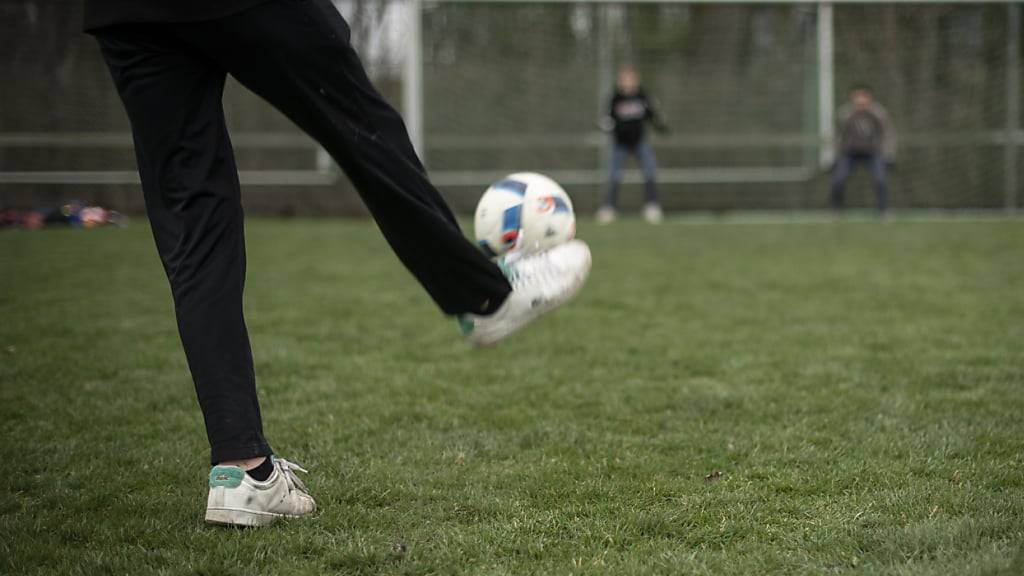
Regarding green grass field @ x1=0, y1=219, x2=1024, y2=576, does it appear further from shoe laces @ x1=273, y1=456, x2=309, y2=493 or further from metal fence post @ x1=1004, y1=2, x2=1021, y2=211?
metal fence post @ x1=1004, y1=2, x2=1021, y2=211

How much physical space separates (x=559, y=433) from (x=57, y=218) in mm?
11598

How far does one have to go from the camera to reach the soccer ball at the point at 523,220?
2.88m

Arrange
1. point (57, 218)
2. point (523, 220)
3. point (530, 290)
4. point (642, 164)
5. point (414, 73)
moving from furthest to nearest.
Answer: point (414, 73) → point (642, 164) → point (57, 218) → point (523, 220) → point (530, 290)

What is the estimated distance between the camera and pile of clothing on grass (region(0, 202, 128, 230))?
41.3ft

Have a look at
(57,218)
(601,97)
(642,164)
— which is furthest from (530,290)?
(601,97)

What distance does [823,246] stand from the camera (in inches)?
374

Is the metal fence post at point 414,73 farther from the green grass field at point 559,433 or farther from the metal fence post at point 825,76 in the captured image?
the green grass field at point 559,433

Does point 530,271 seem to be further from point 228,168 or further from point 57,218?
point 57,218


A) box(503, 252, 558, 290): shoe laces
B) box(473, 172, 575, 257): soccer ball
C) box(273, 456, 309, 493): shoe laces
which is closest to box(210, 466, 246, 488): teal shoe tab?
box(273, 456, 309, 493): shoe laces

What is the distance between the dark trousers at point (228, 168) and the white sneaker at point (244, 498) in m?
0.05

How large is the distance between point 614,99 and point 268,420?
11.4 meters

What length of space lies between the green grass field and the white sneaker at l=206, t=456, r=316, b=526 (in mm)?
40

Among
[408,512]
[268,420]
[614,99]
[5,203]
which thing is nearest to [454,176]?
[614,99]

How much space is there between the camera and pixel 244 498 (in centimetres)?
232
